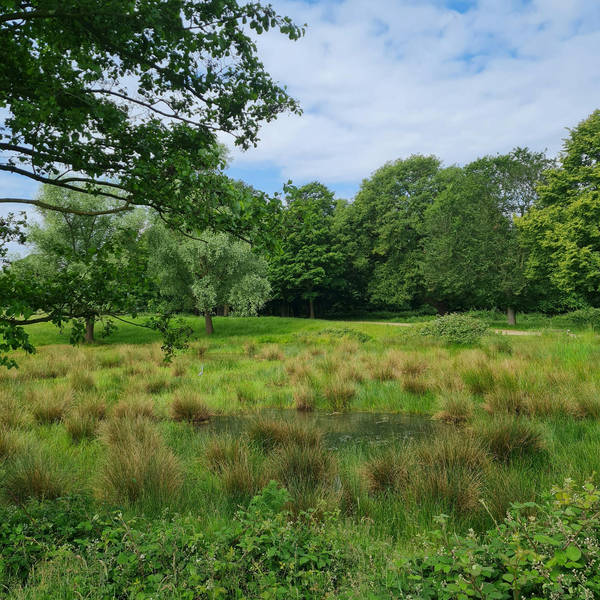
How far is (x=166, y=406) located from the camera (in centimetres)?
773

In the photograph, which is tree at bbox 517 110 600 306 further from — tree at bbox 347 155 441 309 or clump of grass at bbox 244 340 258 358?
clump of grass at bbox 244 340 258 358

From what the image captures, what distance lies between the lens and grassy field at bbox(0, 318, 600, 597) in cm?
356

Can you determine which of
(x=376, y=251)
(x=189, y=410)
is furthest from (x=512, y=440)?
(x=376, y=251)

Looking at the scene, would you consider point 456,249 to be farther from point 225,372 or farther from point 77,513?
point 77,513

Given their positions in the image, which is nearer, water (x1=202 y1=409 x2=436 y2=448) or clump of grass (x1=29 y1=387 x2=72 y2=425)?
water (x1=202 y1=409 x2=436 y2=448)

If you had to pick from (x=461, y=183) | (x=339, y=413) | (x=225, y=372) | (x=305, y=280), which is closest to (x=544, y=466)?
(x=339, y=413)

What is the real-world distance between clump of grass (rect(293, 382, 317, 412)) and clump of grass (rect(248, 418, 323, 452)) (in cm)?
243

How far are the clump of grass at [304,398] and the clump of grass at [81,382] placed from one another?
179 inches

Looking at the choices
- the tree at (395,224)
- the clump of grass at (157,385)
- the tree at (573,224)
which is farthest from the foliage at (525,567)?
the tree at (395,224)

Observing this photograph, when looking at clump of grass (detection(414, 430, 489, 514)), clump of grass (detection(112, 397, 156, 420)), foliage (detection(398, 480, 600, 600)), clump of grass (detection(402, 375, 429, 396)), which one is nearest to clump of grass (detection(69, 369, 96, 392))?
clump of grass (detection(112, 397, 156, 420))

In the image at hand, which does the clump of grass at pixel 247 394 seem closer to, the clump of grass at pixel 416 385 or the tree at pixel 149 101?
the clump of grass at pixel 416 385

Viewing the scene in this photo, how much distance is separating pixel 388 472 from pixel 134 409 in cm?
459

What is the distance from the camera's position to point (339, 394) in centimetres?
823

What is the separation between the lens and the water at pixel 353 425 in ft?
19.5
